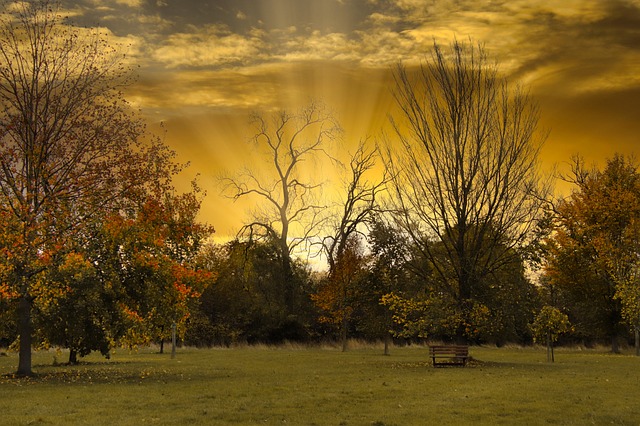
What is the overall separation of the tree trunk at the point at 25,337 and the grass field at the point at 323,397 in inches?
31.5

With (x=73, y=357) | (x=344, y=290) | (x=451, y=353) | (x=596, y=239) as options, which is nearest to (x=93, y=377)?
(x=73, y=357)

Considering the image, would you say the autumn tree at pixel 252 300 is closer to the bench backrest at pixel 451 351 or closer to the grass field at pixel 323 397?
the bench backrest at pixel 451 351

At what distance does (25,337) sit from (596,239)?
139 ft

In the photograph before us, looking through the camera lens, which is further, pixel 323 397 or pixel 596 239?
pixel 596 239

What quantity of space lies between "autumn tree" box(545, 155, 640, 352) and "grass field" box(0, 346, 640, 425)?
2575cm

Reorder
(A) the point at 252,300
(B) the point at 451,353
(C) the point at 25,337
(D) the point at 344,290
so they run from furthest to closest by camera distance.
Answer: (A) the point at 252,300 < (D) the point at 344,290 < (B) the point at 451,353 < (C) the point at 25,337

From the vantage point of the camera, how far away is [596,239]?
171 ft

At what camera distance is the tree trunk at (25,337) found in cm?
2675

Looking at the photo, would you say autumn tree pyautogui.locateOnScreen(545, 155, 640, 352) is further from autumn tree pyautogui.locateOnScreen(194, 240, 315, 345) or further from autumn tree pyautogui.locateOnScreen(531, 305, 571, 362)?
autumn tree pyautogui.locateOnScreen(194, 240, 315, 345)

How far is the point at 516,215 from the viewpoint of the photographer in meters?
37.2

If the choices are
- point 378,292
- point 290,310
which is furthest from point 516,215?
point 290,310

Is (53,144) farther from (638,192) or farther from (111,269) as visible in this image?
(638,192)

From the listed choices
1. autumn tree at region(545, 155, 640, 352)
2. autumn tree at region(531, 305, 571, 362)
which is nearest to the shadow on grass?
autumn tree at region(531, 305, 571, 362)

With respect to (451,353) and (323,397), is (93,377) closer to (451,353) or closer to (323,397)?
(323,397)
